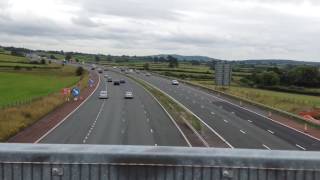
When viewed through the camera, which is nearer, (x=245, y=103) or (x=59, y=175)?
(x=59, y=175)

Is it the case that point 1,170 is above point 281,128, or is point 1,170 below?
above

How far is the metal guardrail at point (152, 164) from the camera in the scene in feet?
27.6

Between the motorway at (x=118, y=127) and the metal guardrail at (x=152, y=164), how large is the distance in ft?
97.6

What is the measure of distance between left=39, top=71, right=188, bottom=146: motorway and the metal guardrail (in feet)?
97.6

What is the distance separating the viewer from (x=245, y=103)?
81562mm

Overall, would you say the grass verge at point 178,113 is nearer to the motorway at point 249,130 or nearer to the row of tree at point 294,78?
the motorway at point 249,130

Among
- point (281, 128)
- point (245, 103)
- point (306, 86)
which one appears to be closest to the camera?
point (281, 128)

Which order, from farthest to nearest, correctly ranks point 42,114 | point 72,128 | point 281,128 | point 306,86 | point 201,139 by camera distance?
point 306,86 < point 42,114 < point 281,128 < point 72,128 < point 201,139

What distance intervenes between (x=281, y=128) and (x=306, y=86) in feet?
390

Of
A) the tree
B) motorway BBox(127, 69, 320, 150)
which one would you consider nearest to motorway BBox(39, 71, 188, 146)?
motorway BBox(127, 69, 320, 150)

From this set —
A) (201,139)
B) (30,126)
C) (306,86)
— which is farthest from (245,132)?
(306,86)

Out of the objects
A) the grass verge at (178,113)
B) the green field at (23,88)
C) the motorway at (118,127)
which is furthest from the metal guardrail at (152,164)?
the green field at (23,88)

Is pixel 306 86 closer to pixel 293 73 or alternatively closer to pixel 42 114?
pixel 293 73

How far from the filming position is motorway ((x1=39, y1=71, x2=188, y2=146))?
39.9 m
